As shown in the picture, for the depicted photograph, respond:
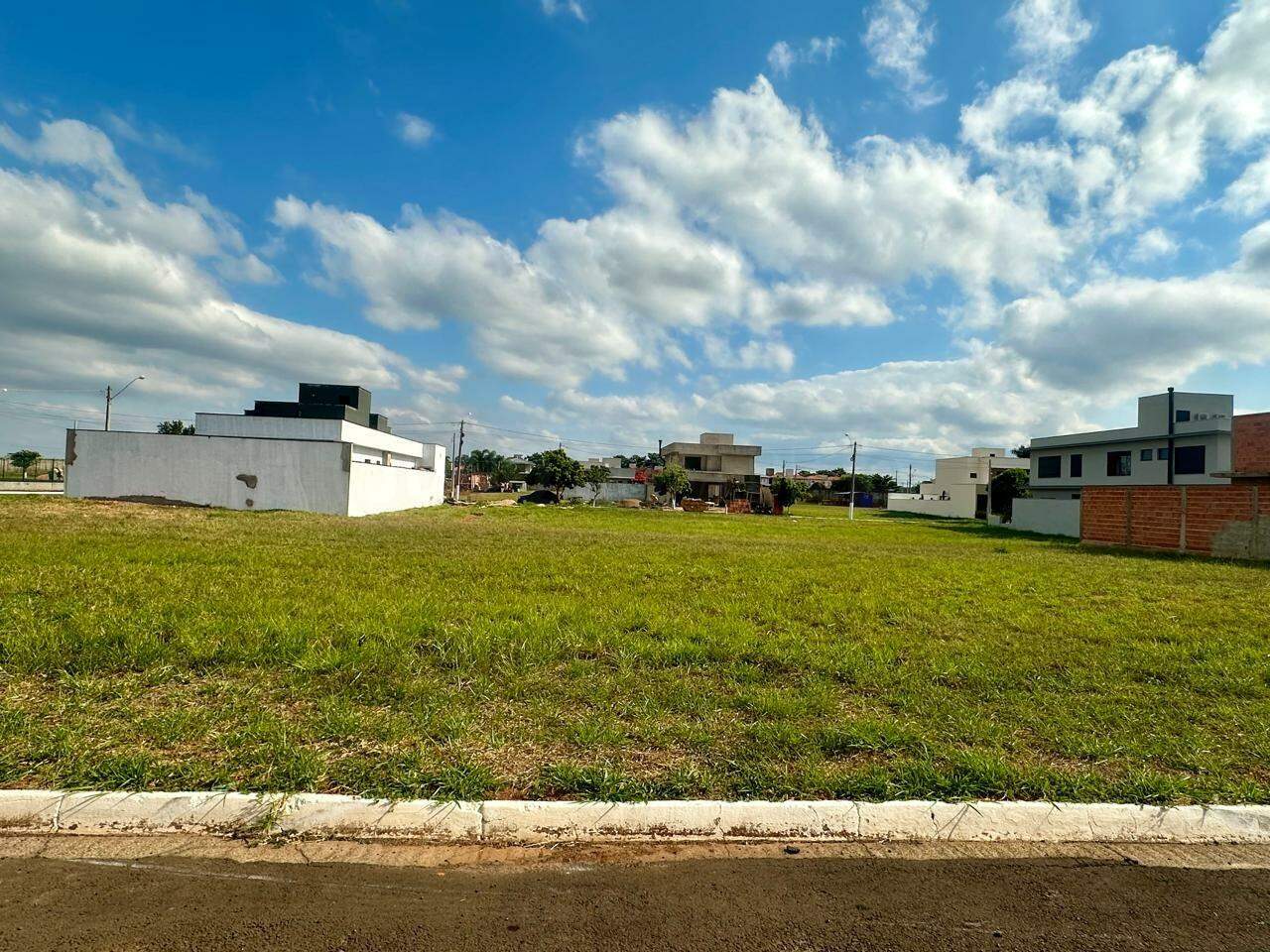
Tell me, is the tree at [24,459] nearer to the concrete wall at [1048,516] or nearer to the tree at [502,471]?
the tree at [502,471]

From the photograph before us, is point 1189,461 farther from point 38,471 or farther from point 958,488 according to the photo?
point 38,471

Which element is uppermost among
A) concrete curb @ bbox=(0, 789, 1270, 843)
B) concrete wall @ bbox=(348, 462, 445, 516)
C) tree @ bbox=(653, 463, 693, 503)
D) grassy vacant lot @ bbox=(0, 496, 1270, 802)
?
tree @ bbox=(653, 463, 693, 503)

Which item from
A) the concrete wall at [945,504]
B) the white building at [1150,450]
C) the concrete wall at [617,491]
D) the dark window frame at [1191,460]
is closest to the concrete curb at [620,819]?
the white building at [1150,450]

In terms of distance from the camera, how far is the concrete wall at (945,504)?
202 ft

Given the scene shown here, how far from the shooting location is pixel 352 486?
2853 centimetres

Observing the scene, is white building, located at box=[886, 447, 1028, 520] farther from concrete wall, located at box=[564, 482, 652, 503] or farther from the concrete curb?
the concrete curb

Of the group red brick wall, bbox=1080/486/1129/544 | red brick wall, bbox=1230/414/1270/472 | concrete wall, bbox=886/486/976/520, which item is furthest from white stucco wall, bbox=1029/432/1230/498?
concrete wall, bbox=886/486/976/520

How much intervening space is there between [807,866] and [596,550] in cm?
1151

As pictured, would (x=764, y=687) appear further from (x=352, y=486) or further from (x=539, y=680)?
(x=352, y=486)

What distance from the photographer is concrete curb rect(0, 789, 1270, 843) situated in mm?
3191

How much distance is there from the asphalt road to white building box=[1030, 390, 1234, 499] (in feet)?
124

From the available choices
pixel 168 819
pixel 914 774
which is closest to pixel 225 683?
pixel 168 819

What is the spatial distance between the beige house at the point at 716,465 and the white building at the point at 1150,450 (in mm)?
28443

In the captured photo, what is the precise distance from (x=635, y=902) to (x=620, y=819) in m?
0.57
